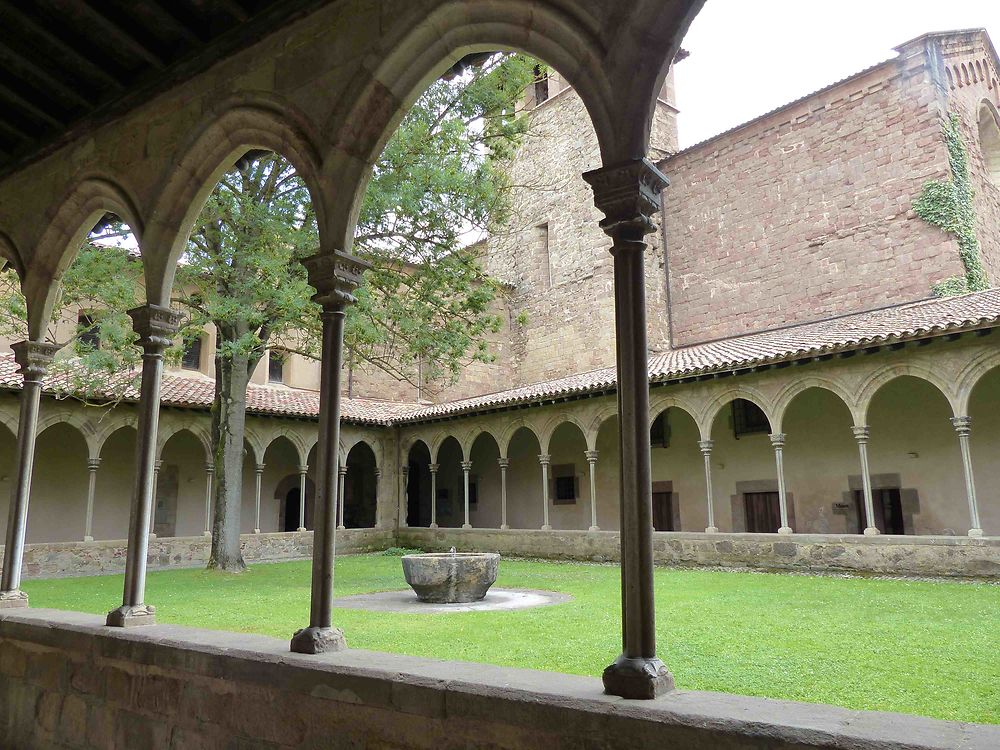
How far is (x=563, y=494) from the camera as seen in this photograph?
58.8 ft

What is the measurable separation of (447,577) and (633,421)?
6.44m

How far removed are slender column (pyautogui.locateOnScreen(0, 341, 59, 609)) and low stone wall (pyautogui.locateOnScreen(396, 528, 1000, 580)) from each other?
10210 millimetres

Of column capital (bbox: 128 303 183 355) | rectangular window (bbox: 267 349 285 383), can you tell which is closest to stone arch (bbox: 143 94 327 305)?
column capital (bbox: 128 303 183 355)

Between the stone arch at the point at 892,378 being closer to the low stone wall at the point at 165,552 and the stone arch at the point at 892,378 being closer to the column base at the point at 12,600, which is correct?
the column base at the point at 12,600

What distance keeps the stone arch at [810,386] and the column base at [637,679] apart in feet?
33.3

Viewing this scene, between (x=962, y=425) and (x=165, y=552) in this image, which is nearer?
(x=962, y=425)

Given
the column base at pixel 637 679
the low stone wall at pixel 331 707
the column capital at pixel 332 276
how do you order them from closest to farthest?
the low stone wall at pixel 331 707
the column base at pixel 637 679
the column capital at pixel 332 276

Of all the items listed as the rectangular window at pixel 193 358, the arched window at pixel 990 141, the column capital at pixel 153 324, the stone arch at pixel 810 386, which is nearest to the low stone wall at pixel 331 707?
the column capital at pixel 153 324

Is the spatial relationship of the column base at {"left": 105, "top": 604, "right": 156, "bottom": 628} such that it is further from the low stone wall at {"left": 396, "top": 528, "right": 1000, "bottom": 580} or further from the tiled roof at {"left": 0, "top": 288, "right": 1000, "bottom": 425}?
the low stone wall at {"left": 396, "top": 528, "right": 1000, "bottom": 580}

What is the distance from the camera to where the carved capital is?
2.92 metres

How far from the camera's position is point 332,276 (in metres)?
3.89

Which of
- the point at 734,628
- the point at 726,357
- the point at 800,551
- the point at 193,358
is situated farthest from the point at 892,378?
the point at 193,358

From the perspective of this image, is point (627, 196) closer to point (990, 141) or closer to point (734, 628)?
point (734, 628)

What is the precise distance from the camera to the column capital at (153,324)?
15.7 feet
